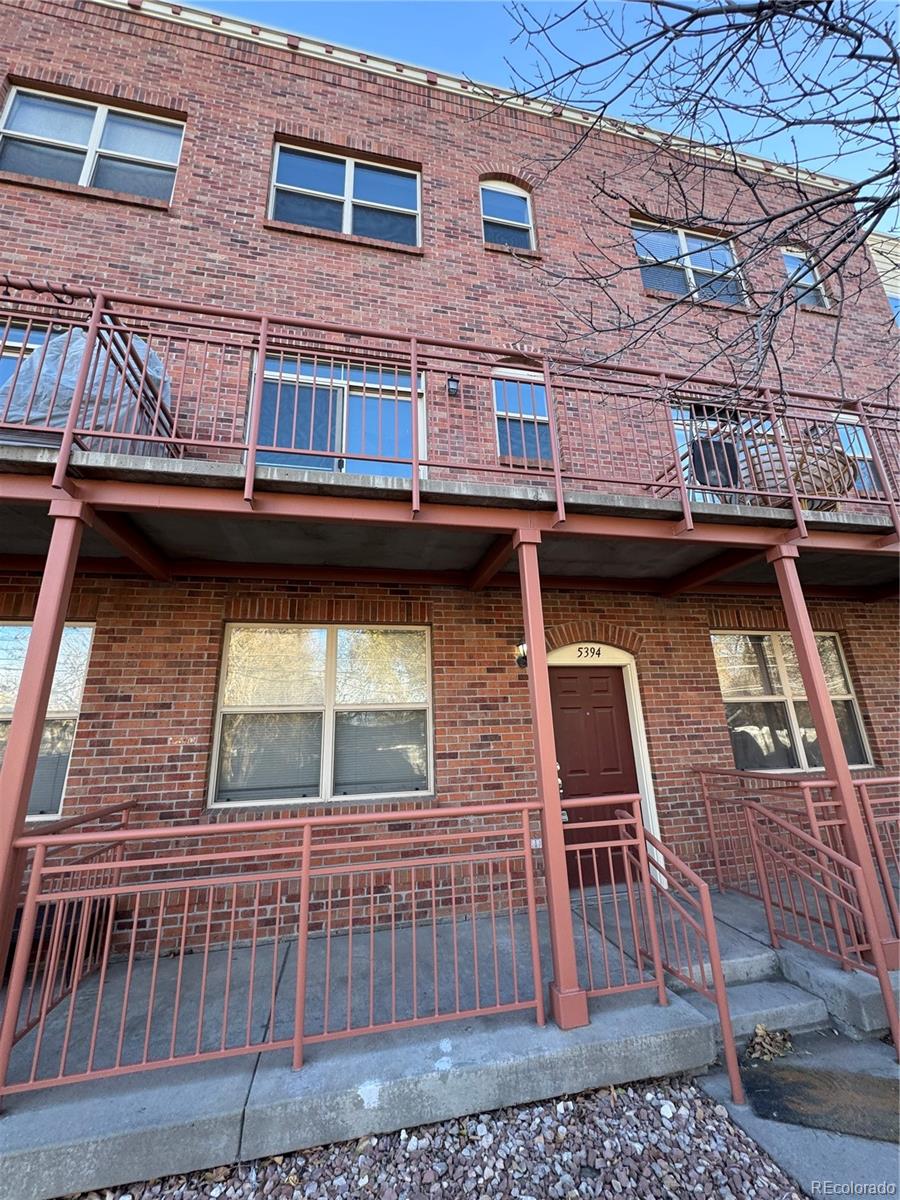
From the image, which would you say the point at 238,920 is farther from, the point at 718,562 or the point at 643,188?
the point at 643,188

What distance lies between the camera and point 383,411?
17.7ft

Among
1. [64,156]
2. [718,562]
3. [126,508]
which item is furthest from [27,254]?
[718,562]

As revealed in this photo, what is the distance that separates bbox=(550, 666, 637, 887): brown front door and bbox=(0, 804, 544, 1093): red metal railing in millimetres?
869

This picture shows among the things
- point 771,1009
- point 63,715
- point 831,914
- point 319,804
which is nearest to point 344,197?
point 63,715

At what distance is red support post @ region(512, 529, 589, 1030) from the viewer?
2.95 meters

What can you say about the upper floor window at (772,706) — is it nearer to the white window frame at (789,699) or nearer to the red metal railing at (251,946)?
the white window frame at (789,699)

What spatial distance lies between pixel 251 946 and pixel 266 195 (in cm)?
749

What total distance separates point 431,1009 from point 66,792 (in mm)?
3238

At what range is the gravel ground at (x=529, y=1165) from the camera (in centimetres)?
225

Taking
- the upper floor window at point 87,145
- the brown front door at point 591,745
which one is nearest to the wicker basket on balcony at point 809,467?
the brown front door at point 591,745

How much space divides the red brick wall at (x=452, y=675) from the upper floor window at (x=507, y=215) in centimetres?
495

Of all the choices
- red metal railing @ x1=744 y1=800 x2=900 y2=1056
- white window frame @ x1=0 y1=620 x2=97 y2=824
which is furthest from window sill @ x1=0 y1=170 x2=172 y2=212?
red metal railing @ x1=744 y1=800 x2=900 y2=1056

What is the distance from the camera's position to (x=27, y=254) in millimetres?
5043

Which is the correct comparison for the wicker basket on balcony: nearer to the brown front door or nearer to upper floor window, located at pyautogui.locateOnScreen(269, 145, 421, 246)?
the brown front door
